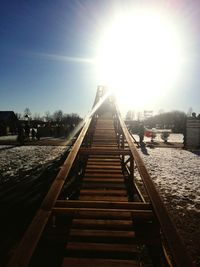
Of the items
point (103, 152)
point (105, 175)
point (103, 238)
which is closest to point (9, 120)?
point (105, 175)

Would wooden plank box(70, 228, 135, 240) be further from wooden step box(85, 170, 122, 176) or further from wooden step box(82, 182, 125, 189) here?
wooden step box(85, 170, 122, 176)

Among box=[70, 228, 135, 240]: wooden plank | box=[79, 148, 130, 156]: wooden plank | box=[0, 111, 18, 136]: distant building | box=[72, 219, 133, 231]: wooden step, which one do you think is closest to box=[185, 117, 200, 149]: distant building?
box=[79, 148, 130, 156]: wooden plank

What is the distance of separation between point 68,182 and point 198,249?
5576mm

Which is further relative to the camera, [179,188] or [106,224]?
[179,188]

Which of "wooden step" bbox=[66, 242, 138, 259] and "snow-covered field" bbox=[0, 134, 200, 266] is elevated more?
"wooden step" bbox=[66, 242, 138, 259]

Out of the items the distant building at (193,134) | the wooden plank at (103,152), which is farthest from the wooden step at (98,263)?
the distant building at (193,134)

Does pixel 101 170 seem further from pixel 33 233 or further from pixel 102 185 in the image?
pixel 33 233

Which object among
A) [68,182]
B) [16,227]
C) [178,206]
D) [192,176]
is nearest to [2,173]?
[68,182]

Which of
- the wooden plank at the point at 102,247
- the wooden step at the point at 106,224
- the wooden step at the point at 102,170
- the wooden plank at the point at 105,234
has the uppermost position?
the wooden step at the point at 102,170

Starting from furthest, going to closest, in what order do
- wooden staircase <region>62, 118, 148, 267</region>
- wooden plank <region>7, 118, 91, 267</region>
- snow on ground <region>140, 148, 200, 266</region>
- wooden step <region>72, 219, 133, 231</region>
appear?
snow on ground <region>140, 148, 200, 266</region> → wooden step <region>72, 219, 133, 231</region> → wooden staircase <region>62, 118, 148, 267</region> → wooden plank <region>7, 118, 91, 267</region>

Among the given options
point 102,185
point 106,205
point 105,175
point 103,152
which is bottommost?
point 102,185

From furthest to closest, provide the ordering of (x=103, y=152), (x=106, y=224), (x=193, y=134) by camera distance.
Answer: (x=193, y=134)
(x=103, y=152)
(x=106, y=224)

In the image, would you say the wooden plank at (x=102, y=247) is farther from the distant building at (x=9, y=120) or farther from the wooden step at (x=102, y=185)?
the distant building at (x=9, y=120)

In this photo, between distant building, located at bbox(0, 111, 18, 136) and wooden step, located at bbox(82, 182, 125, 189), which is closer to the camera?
wooden step, located at bbox(82, 182, 125, 189)
